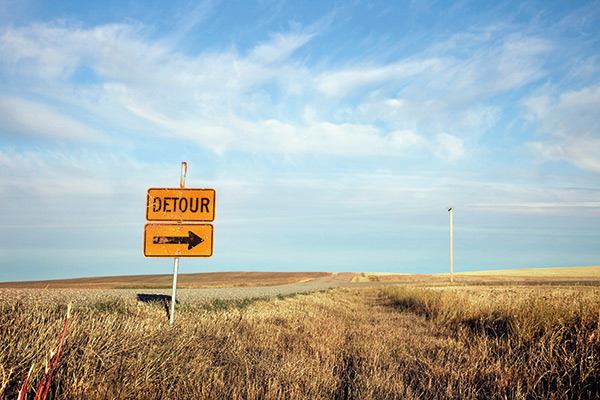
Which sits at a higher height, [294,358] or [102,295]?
[294,358]

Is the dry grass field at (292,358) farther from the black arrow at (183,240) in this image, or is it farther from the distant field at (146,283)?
the distant field at (146,283)

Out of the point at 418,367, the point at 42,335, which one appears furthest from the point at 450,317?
the point at 42,335

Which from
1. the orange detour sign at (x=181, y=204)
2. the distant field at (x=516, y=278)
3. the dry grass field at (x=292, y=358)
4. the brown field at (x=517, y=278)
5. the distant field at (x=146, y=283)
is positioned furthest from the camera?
the distant field at (x=516, y=278)

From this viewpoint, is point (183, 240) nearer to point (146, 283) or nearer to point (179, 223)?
point (179, 223)

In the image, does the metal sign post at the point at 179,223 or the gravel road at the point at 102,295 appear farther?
the gravel road at the point at 102,295

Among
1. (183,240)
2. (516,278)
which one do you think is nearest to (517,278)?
(516,278)

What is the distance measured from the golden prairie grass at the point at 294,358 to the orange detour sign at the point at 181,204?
205cm

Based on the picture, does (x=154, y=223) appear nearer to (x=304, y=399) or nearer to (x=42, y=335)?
(x=42, y=335)

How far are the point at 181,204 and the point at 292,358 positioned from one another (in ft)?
13.2

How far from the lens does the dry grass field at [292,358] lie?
3.95 meters

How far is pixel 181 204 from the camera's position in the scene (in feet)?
26.9

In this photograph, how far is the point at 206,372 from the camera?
15.5 feet

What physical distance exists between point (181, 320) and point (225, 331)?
123cm

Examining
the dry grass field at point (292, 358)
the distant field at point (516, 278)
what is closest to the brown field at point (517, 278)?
the distant field at point (516, 278)
